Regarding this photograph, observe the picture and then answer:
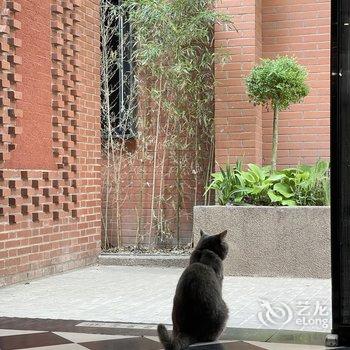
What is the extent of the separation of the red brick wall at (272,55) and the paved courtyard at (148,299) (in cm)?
178

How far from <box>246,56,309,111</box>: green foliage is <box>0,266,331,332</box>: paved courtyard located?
5.47 feet

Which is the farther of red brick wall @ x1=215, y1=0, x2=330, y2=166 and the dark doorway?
red brick wall @ x1=215, y1=0, x2=330, y2=166

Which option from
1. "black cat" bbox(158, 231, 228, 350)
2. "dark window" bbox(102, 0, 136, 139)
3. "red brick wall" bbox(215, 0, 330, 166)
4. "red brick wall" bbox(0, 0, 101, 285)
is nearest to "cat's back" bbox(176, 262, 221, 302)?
"black cat" bbox(158, 231, 228, 350)

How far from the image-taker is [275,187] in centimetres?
630

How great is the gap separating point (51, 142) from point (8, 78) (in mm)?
913

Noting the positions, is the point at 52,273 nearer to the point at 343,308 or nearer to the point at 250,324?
the point at 250,324

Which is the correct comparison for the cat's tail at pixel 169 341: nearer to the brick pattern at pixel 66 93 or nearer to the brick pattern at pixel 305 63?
the brick pattern at pixel 66 93

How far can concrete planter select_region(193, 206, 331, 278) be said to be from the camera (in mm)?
5977

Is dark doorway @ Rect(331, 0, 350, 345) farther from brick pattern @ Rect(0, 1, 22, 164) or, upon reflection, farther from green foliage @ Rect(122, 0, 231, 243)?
green foliage @ Rect(122, 0, 231, 243)

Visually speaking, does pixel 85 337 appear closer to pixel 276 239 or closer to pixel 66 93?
pixel 276 239

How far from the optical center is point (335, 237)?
11.3 feet

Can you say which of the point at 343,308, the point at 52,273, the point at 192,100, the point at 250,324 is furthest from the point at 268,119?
the point at 343,308

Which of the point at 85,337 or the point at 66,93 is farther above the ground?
the point at 66,93

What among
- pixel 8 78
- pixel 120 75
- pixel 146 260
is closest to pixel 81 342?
pixel 8 78
